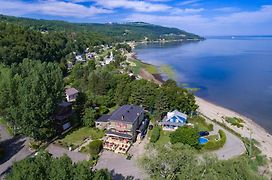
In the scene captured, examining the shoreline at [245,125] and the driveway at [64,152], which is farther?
the shoreline at [245,125]

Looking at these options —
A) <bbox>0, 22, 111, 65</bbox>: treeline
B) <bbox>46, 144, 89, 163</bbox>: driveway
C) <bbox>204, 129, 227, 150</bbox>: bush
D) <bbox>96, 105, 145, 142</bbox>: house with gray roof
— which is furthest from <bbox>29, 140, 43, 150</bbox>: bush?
<bbox>0, 22, 111, 65</bbox>: treeline

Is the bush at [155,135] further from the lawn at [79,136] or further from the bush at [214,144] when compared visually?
the lawn at [79,136]

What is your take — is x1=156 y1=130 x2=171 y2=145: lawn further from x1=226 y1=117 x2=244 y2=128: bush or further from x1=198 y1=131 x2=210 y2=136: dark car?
x1=226 y1=117 x2=244 y2=128: bush

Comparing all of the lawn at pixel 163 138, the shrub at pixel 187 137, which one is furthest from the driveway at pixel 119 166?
the shrub at pixel 187 137

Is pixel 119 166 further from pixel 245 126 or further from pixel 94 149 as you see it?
pixel 245 126

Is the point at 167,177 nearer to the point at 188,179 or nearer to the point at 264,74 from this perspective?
the point at 188,179

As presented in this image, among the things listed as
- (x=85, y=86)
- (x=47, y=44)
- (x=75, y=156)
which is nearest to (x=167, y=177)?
(x=75, y=156)
